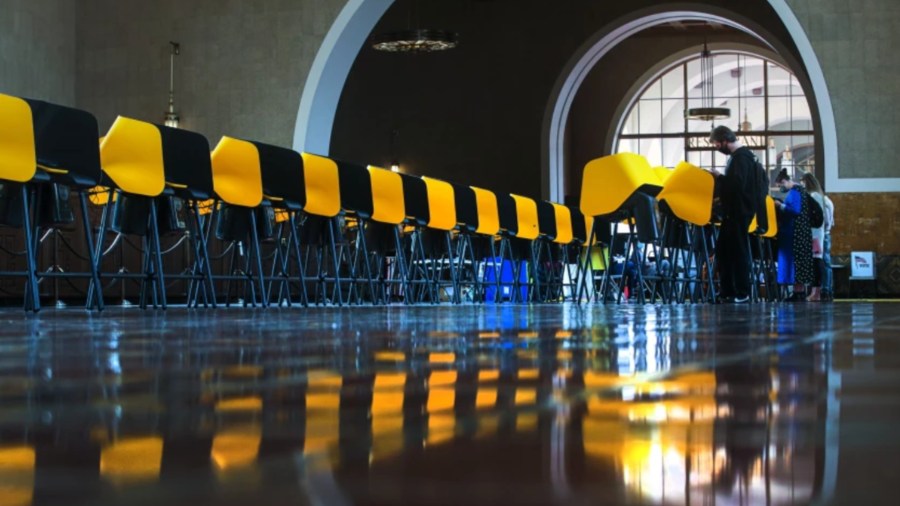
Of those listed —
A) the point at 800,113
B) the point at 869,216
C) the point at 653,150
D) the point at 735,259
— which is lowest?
the point at 735,259

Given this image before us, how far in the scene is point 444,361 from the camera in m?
0.88

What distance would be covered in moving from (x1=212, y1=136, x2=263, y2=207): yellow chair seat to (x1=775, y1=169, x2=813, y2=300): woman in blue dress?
4502mm

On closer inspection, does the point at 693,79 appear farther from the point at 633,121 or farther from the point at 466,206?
the point at 466,206

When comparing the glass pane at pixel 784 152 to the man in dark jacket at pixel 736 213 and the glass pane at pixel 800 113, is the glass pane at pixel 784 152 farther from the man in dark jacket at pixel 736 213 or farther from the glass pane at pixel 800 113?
the man in dark jacket at pixel 736 213

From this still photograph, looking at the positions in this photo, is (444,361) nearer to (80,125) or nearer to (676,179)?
(80,125)

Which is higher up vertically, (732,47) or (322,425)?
(732,47)

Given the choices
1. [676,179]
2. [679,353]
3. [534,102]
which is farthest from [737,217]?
[534,102]

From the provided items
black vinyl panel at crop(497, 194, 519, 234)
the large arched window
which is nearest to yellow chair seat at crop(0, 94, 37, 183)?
black vinyl panel at crop(497, 194, 519, 234)

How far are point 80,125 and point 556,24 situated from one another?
12.1 meters

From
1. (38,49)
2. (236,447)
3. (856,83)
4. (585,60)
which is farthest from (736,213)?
(585,60)

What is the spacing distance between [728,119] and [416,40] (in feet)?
38.0

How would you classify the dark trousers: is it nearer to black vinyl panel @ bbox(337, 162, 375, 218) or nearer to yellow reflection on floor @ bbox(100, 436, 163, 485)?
black vinyl panel @ bbox(337, 162, 375, 218)

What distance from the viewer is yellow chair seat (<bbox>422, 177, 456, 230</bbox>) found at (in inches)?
300

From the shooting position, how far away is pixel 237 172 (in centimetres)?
543
